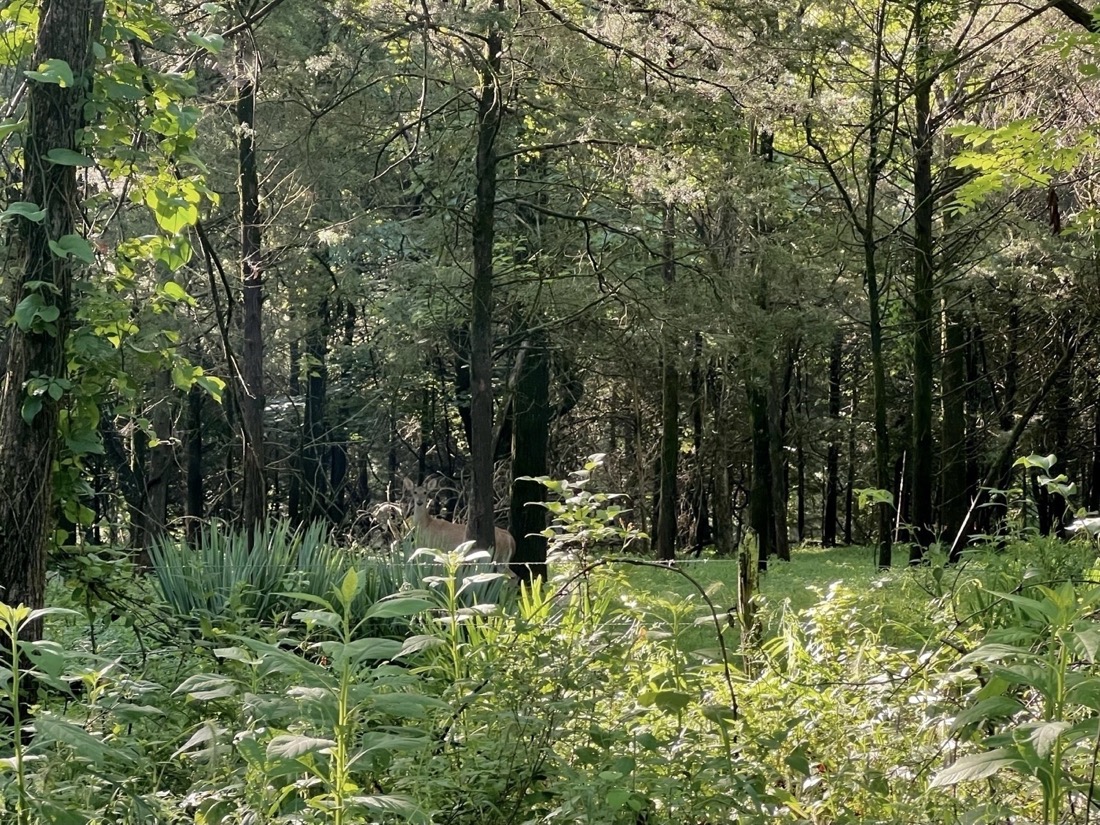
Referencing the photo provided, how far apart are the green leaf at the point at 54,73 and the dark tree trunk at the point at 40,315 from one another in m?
0.18

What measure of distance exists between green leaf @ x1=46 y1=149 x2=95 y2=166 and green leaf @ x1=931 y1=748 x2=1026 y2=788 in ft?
11.7

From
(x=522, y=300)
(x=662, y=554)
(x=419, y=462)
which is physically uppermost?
(x=522, y=300)

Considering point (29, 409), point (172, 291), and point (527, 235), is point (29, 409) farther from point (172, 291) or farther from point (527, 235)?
point (527, 235)

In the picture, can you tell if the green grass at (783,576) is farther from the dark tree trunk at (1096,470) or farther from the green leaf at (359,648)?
the green leaf at (359,648)

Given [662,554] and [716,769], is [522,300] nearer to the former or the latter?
[662,554]

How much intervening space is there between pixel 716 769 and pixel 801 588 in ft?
32.8

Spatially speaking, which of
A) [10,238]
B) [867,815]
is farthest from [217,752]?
[10,238]

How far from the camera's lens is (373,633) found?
22.1 feet

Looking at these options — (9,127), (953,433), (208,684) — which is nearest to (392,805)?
(208,684)

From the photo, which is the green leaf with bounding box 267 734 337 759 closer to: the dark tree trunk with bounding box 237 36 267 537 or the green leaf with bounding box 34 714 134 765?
the green leaf with bounding box 34 714 134 765

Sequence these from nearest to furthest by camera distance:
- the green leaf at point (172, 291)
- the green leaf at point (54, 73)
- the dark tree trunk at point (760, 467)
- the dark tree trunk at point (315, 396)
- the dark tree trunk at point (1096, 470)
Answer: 1. the green leaf at point (54, 73)
2. the green leaf at point (172, 291)
3. the dark tree trunk at point (760, 467)
4. the dark tree trunk at point (1096, 470)
5. the dark tree trunk at point (315, 396)

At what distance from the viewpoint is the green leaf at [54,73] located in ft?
12.7

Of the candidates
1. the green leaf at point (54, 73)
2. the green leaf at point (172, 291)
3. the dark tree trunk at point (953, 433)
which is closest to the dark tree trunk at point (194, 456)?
the dark tree trunk at point (953, 433)

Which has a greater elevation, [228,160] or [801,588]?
[228,160]
